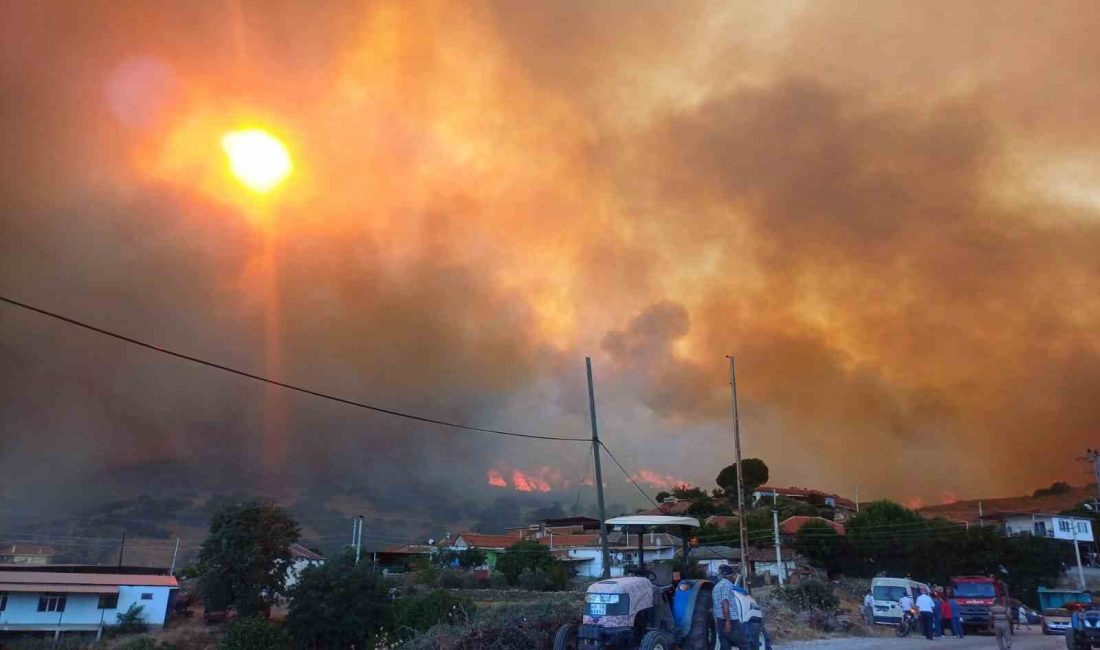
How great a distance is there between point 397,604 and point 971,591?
31.2 m

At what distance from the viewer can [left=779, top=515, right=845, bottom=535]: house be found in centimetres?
5887

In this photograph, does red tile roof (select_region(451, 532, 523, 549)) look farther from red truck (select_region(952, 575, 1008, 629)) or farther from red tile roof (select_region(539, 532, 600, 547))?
red truck (select_region(952, 575, 1008, 629))

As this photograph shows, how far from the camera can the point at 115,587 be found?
50969 mm

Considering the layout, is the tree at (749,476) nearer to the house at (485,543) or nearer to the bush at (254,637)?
the house at (485,543)

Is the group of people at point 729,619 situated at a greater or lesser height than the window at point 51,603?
greater

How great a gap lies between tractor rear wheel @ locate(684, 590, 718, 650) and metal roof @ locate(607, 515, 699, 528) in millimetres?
1267

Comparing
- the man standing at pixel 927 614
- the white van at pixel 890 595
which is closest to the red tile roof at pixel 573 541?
the white van at pixel 890 595

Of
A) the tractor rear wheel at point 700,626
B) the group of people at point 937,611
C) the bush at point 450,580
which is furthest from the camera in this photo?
the bush at point 450,580

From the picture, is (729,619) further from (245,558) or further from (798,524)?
(798,524)

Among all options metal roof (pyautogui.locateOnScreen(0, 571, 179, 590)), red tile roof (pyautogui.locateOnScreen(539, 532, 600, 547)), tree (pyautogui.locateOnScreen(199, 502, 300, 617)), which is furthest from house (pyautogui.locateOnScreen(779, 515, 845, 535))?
metal roof (pyautogui.locateOnScreen(0, 571, 179, 590))

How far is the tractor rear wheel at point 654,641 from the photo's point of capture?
10508 mm

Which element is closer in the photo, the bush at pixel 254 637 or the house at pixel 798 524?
the bush at pixel 254 637

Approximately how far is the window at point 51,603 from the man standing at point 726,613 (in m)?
52.6

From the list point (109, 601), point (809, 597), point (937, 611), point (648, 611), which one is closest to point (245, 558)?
point (109, 601)
